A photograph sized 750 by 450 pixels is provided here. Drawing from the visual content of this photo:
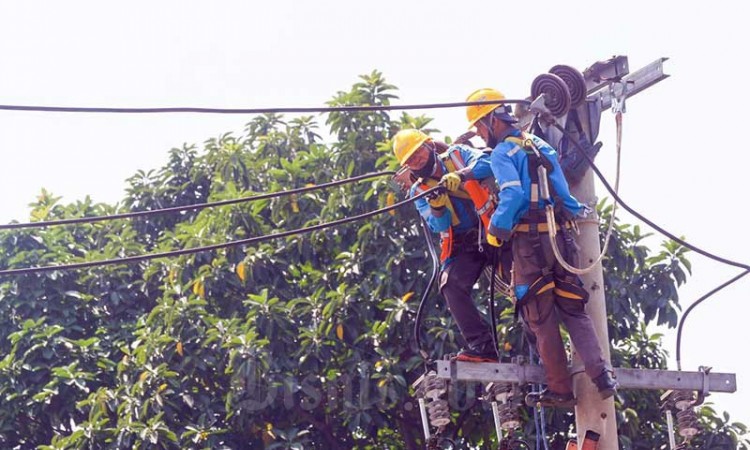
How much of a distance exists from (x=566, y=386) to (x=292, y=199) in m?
6.77

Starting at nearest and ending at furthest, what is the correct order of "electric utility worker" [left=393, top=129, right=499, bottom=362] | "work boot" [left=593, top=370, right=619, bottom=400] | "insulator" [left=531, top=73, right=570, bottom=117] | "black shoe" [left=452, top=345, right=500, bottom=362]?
"work boot" [left=593, top=370, right=619, bottom=400]
"insulator" [left=531, top=73, right=570, bottom=117]
"black shoe" [left=452, top=345, right=500, bottom=362]
"electric utility worker" [left=393, top=129, right=499, bottom=362]

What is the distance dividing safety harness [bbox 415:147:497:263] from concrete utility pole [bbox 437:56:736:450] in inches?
20.8

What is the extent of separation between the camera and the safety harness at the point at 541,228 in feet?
28.5

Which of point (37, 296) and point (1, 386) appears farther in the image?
point (37, 296)

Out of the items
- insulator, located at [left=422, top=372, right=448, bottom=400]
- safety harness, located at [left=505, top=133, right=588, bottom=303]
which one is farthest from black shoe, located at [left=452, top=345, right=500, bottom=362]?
safety harness, located at [left=505, top=133, right=588, bottom=303]

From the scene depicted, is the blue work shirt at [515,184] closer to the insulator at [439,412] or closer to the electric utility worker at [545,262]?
the electric utility worker at [545,262]

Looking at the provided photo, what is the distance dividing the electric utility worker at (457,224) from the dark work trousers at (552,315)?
1.70ft

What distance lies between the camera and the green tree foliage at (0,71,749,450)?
44.2 feet

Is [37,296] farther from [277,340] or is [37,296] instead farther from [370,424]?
[370,424]

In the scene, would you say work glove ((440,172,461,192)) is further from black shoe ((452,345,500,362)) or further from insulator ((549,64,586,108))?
black shoe ((452,345,500,362))

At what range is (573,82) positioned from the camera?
9008mm

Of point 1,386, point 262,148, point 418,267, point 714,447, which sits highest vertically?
point 262,148

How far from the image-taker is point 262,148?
16.6m

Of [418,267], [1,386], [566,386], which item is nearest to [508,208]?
[566,386]
